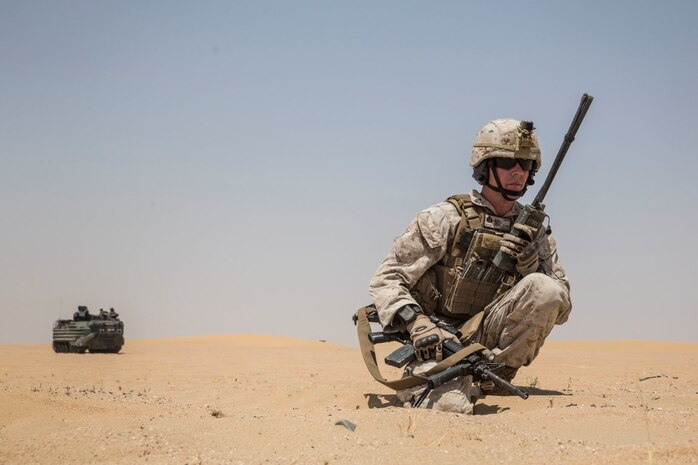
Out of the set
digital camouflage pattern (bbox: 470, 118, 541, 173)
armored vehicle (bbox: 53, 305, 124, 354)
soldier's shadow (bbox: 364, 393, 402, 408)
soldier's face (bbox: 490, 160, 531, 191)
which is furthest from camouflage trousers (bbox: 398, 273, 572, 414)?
armored vehicle (bbox: 53, 305, 124, 354)

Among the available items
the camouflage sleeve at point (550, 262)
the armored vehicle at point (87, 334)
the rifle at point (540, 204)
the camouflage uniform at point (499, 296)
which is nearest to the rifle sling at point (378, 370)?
the camouflage uniform at point (499, 296)

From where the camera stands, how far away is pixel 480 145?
6.35m

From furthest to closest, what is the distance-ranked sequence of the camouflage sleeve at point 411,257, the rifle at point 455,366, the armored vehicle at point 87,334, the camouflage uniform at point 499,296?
the armored vehicle at point 87,334 < the camouflage sleeve at point 411,257 < the camouflage uniform at point 499,296 < the rifle at point 455,366

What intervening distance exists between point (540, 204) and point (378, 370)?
Result: 5.74 ft

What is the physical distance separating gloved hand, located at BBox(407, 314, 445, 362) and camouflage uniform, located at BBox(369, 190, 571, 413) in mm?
200

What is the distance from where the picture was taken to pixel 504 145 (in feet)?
20.4

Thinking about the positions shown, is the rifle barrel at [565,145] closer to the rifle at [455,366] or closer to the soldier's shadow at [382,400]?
the rifle at [455,366]

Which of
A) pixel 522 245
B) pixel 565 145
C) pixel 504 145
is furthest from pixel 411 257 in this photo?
pixel 565 145

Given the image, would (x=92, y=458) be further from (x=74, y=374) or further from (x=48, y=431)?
(x=74, y=374)

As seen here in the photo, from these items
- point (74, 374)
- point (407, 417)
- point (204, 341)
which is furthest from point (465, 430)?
point (204, 341)

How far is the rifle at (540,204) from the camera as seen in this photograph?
20.0ft

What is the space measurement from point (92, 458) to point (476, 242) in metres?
3.27

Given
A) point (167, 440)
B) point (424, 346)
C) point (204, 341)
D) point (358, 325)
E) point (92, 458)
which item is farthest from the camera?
point (204, 341)

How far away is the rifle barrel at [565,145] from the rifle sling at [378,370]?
4.10 ft
